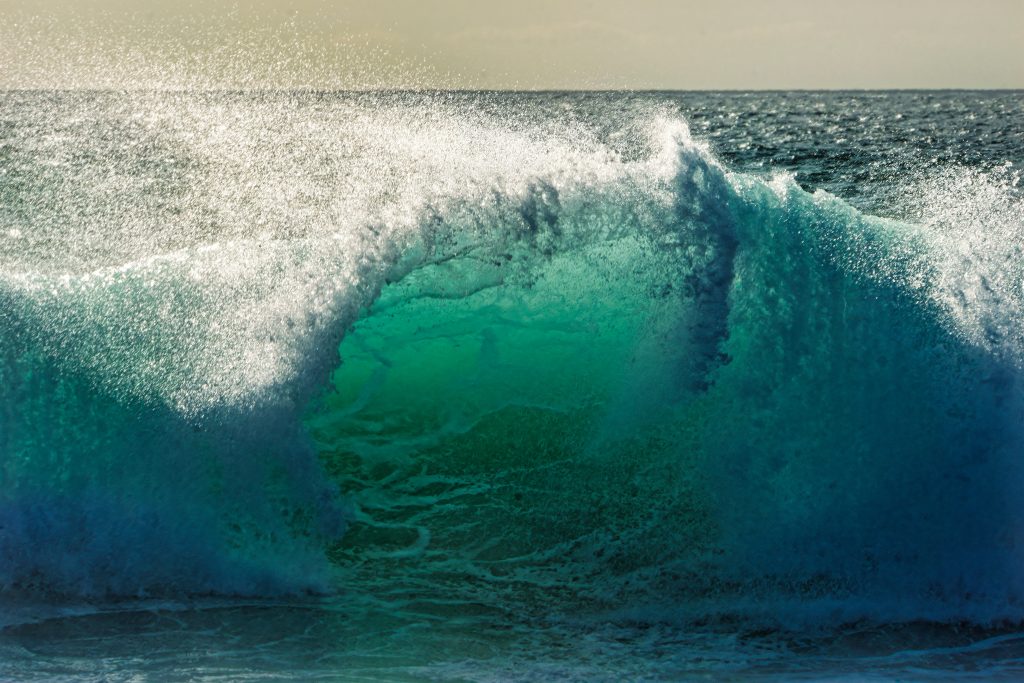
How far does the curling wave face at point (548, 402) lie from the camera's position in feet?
14.3

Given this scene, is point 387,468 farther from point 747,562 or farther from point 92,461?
point 747,562

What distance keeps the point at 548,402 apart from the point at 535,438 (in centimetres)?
24

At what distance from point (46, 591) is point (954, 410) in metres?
3.80

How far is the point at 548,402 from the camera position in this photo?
205 inches

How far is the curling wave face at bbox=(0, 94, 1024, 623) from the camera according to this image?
4367 mm

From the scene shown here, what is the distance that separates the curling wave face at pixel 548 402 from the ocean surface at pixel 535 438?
14mm

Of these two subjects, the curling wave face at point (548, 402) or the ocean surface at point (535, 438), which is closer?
the ocean surface at point (535, 438)

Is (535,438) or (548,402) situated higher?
(548,402)

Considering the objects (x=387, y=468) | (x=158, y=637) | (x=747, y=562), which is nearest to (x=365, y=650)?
Result: (x=158, y=637)

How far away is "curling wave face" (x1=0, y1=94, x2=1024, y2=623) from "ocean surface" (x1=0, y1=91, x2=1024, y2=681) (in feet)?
0.04

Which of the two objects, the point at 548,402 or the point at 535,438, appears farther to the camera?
the point at 548,402

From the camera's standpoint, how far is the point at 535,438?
16.5 ft

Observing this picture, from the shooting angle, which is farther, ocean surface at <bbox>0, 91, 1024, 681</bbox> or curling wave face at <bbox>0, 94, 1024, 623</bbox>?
curling wave face at <bbox>0, 94, 1024, 623</bbox>

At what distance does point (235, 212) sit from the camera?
12719 millimetres
